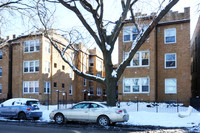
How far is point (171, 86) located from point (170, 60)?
2.88 metres

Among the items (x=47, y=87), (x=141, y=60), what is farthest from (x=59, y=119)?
(x=47, y=87)

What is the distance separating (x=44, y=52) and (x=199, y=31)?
2130cm

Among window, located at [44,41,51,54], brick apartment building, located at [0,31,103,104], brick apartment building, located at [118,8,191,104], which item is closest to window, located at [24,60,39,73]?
brick apartment building, located at [0,31,103,104]

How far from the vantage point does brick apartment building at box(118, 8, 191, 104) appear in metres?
24.2

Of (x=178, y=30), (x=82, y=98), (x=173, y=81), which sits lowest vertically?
(x=82, y=98)

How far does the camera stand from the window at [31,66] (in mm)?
30405

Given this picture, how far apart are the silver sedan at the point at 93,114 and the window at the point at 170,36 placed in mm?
14654

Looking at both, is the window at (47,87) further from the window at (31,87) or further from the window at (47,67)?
the window at (47,67)

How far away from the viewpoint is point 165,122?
1368cm

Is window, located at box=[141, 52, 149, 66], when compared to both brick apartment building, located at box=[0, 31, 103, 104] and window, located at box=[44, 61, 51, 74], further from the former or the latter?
window, located at box=[44, 61, 51, 74]

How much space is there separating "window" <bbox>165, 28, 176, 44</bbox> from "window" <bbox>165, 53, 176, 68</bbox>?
1.49 meters

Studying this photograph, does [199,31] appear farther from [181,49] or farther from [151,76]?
[151,76]

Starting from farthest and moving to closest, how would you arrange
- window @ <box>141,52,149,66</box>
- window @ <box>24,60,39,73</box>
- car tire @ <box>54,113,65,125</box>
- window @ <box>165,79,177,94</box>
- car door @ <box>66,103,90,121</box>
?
window @ <box>24,60,39,73</box> < window @ <box>141,52,149,66</box> < window @ <box>165,79,177,94</box> < car tire @ <box>54,113,65,125</box> < car door @ <box>66,103,90,121</box>

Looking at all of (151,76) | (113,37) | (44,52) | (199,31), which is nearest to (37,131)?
(113,37)
